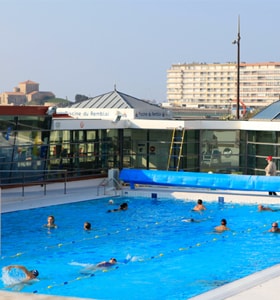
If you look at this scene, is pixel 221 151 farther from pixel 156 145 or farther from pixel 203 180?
pixel 203 180

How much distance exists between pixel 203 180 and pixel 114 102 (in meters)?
9.17

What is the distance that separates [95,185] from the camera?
92.5 ft

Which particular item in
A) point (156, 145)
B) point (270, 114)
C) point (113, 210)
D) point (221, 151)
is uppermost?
point (270, 114)

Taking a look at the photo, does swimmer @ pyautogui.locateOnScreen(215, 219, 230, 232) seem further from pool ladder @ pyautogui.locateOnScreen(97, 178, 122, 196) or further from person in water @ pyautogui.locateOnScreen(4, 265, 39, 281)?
pool ladder @ pyautogui.locateOnScreen(97, 178, 122, 196)

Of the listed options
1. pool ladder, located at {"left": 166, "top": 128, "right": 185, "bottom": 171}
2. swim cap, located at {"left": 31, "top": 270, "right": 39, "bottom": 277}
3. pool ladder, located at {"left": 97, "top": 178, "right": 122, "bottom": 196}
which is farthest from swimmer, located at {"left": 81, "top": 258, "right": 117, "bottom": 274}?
pool ladder, located at {"left": 166, "top": 128, "right": 185, "bottom": 171}

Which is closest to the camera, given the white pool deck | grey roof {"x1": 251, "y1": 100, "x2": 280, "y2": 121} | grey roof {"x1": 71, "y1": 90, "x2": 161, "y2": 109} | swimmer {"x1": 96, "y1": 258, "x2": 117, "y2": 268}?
swimmer {"x1": 96, "y1": 258, "x2": 117, "y2": 268}

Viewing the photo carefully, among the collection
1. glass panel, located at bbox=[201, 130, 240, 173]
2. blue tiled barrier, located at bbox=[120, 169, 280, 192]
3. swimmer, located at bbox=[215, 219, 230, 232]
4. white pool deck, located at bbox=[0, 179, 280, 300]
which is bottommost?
swimmer, located at bbox=[215, 219, 230, 232]

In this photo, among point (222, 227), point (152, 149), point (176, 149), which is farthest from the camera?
point (152, 149)

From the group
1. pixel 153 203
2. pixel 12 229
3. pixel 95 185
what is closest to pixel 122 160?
pixel 95 185

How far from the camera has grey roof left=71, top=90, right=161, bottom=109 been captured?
32562 millimetres

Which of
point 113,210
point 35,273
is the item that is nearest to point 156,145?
point 113,210

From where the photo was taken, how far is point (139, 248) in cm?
Answer: 1681

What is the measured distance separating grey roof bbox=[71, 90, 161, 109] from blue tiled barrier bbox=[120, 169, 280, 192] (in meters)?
6.05

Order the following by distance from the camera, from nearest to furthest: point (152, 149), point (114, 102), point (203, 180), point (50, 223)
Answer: point (50, 223)
point (203, 180)
point (152, 149)
point (114, 102)
